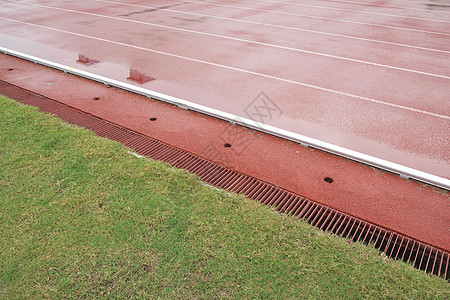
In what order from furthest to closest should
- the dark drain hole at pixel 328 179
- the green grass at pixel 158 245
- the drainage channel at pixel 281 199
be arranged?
the dark drain hole at pixel 328 179 → the drainage channel at pixel 281 199 → the green grass at pixel 158 245

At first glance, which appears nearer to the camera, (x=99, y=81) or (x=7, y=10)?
(x=99, y=81)

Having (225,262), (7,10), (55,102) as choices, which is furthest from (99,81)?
(7,10)

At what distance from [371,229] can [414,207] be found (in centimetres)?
80

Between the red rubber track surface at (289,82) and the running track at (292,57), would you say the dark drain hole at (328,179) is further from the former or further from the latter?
the running track at (292,57)

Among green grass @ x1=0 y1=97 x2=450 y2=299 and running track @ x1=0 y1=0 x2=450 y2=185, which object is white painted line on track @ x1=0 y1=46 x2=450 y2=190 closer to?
running track @ x1=0 y1=0 x2=450 y2=185

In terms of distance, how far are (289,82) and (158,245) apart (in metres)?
5.72

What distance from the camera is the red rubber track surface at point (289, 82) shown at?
14.9 ft

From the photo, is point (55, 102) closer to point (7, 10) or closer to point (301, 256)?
point (301, 256)

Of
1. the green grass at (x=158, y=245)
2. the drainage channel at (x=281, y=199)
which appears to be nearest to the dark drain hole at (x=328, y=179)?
→ the drainage channel at (x=281, y=199)

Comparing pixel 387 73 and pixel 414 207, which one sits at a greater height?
pixel 387 73

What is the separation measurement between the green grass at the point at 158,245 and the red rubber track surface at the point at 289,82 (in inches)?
33.2

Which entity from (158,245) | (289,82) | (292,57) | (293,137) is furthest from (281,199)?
(292,57)

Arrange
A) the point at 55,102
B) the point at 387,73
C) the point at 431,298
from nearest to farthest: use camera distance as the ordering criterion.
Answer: the point at 431,298, the point at 55,102, the point at 387,73

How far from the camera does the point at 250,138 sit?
5.41 m
